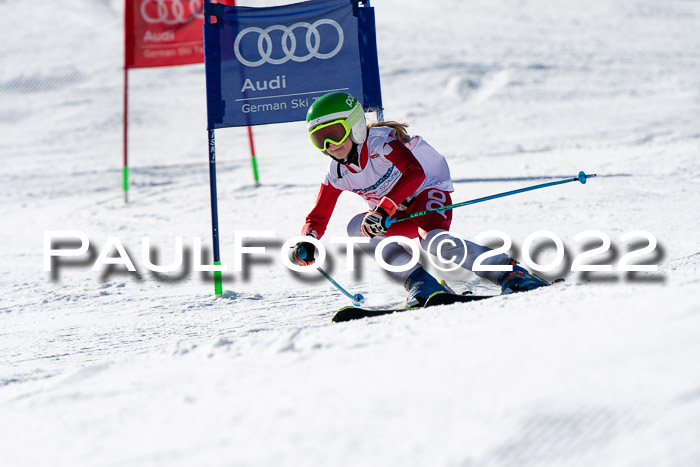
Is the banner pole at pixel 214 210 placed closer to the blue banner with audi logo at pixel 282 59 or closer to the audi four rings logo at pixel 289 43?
the blue banner with audi logo at pixel 282 59

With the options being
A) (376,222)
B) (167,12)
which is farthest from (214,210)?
(167,12)

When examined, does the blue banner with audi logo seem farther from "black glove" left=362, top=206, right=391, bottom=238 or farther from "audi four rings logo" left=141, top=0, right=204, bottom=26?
"audi four rings logo" left=141, top=0, right=204, bottom=26

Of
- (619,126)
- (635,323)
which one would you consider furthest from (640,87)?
(635,323)

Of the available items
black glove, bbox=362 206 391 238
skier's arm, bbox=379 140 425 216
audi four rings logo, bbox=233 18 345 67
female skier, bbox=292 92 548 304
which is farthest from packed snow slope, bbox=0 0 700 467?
audi four rings logo, bbox=233 18 345 67

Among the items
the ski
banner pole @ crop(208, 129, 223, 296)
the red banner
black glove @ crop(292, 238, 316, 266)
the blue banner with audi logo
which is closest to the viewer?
the ski

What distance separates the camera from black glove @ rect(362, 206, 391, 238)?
3955 mm

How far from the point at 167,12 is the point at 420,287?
19.6ft

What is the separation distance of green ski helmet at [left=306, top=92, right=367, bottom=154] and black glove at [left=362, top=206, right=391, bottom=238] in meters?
0.43

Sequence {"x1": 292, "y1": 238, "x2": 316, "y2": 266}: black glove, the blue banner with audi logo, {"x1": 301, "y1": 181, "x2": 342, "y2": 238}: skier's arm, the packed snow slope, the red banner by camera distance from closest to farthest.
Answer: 1. the packed snow slope
2. {"x1": 292, "y1": 238, "x2": 316, "y2": 266}: black glove
3. {"x1": 301, "y1": 181, "x2": 342, "y2": 238}: skier's arm
4. the blue banner with audi logo
5. the red banner

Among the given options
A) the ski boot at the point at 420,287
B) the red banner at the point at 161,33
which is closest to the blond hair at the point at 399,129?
the ski boot at the point at 420,287

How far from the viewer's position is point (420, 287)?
4086 millimetres

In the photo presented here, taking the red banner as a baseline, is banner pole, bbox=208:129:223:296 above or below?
below

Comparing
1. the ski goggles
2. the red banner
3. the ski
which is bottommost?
the ski

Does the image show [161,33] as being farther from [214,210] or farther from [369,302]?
[369,302]
